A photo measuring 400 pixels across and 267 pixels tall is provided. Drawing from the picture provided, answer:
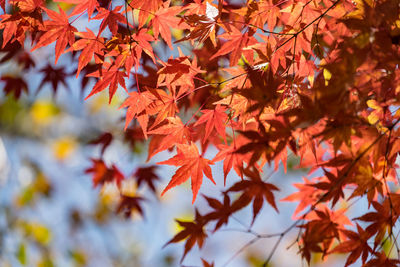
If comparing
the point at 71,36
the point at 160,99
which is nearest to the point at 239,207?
the point at 160,99

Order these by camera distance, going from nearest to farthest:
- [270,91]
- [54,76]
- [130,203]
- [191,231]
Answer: [270,91], [191,231], [54,76], [130,203]

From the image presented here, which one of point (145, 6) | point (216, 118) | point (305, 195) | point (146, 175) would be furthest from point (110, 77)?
point (146, 175)

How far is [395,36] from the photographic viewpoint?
0.82 metres

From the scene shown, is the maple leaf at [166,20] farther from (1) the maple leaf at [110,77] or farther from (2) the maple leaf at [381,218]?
(2) the maple leaf at [381,218]

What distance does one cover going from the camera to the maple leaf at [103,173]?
2527 mm

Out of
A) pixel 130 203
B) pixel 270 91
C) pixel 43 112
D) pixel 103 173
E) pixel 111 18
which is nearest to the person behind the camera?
pixel 270 91

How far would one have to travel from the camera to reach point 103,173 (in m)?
2.55

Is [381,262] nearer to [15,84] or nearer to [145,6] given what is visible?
[145,6]

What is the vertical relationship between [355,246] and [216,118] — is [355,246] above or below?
below

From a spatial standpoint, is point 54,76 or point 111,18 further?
point 54,76

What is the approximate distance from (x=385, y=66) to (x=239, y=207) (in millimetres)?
563

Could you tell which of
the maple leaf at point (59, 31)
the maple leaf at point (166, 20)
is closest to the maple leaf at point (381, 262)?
the maple leaf at point (166, 20)

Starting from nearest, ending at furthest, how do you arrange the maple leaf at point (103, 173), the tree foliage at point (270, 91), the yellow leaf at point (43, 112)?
the tree foliage at point (270, 91) < the maple leaf at point (103, 173) < the yellow leaf at point (43, 112)

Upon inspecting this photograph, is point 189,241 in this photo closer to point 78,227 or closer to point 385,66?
point 385,66
